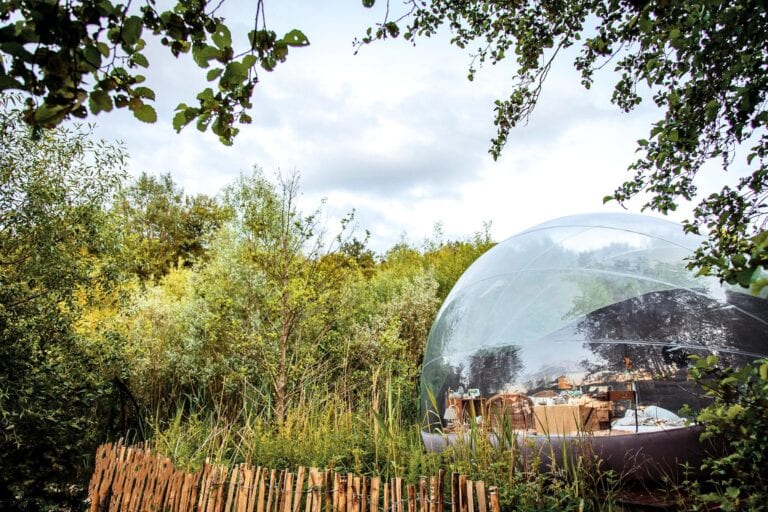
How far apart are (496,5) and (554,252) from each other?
101 inches

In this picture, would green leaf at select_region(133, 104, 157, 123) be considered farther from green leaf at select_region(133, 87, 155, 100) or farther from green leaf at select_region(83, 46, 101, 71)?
green leaf at select_region(83, 46, 101, 71)

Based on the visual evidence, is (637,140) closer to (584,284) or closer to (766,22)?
(766,22)

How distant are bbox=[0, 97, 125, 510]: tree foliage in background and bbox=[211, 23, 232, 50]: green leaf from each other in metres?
4.36

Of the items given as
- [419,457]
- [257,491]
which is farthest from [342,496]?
[257,491]

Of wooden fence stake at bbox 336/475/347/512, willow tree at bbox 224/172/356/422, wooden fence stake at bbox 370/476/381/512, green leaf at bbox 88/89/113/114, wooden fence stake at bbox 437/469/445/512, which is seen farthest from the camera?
willow tree at bbox 224/172/356/422

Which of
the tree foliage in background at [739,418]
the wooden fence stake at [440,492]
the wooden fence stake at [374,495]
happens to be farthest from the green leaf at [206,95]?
the wooden fence stake at [374,495]

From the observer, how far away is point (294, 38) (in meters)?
1.54

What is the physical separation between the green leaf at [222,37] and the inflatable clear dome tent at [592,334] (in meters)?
2.95

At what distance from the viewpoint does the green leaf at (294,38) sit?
1529 millimetres

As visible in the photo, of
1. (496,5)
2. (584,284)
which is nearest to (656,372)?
(584,284)

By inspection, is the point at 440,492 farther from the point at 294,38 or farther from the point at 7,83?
the point at 7,83

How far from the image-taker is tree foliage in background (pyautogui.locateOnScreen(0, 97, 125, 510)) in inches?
192

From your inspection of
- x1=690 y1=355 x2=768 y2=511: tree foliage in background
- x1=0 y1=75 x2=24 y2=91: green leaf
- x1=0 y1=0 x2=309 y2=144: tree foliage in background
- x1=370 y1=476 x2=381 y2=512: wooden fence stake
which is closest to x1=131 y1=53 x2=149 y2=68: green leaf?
x1=0 y1=0 x2=309 y2=144: tree foliage in background

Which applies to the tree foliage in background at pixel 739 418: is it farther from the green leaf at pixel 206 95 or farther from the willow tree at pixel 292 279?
the willow tree at pixel 292 279
